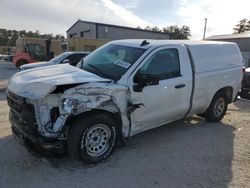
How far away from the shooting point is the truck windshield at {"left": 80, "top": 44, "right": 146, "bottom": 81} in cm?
477

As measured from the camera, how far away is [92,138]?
432 cm

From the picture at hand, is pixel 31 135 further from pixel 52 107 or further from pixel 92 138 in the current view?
pixel 92 138

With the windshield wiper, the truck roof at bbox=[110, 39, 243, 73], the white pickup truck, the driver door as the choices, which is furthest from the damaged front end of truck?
the truck roof at bbox=[110, 39, 243, 73]

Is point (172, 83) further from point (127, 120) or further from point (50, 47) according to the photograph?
point (50, 47)

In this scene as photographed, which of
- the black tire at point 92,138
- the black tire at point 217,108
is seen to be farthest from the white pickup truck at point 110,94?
the black tire at point 217,108

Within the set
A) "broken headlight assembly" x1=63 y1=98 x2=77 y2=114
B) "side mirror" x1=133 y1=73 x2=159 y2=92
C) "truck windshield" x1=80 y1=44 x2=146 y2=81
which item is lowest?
"broken headlight assembly" x1=63 y1=98 x2=77 y2=114

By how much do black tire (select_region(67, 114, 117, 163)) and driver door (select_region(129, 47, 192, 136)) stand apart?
19.3 inches

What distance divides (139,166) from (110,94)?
119cm

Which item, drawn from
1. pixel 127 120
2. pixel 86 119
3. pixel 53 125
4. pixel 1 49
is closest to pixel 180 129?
pixel 127 120

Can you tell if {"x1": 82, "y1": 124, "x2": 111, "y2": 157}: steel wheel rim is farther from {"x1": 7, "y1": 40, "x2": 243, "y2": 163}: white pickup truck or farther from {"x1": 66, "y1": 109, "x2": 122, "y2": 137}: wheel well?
{"x1": 66, "y1": 109, "x2": 122, "y2": 137}: wheel well

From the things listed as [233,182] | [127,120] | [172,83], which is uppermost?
[172,83]

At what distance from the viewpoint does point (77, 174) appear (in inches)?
161

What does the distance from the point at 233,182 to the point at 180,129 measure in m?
2.29

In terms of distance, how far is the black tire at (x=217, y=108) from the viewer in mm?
6505
